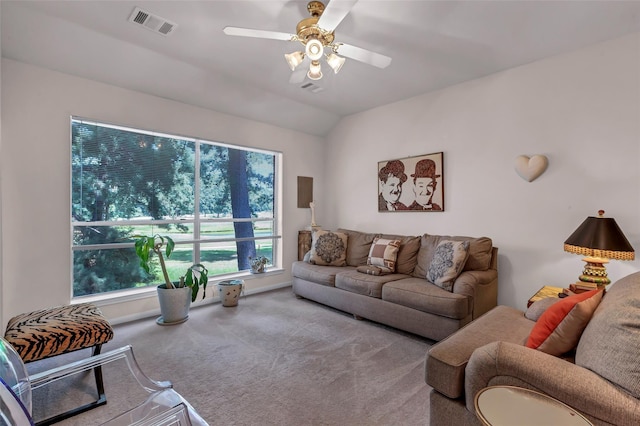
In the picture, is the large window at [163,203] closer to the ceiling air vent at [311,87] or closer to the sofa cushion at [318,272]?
the sofa cushion at [318,272]

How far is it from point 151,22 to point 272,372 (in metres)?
2.96

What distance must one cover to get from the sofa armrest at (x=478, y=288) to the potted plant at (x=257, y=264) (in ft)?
8.76

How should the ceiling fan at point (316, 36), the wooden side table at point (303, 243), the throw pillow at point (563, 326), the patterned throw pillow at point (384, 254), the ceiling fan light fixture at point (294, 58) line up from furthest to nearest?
the wooden side table at point (303, 243)
the patterned throw pillow at point (384, 254)
the ceiling fan light fixture at point (294, 58)
the ceiling fan at point (316, 36)
the throw pillow at point (563, 326)

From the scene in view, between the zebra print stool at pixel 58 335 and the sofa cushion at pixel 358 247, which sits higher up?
Result: the sofa cushion at pixel 358 247

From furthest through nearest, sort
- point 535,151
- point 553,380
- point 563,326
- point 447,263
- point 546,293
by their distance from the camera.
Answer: point 535,151, point 447,263, point 546,293, point 563,326, point 553,380

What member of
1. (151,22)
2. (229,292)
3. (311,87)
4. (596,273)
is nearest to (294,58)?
(151,22)

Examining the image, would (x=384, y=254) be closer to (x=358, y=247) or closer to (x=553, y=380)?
(x=358, y=247)

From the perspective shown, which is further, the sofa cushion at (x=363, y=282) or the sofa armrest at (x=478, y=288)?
the sofa cushion at (x=363, y=282)

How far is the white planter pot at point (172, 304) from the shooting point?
307cm

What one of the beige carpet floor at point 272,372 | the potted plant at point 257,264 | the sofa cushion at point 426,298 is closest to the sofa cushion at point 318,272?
the beige carpet floor at point 272,372

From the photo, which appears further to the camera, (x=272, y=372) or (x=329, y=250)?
(x=329, y=250)

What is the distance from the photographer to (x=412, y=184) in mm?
3859

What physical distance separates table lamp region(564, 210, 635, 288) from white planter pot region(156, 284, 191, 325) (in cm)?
369

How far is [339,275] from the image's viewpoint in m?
3.42
